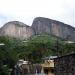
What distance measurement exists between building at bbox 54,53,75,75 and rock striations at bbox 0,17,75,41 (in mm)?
130229

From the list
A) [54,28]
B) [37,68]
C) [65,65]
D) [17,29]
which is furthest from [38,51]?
[17,29]

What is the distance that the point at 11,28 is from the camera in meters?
152

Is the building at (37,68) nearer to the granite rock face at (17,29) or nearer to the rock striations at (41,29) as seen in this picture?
the rock striations at (41,29)

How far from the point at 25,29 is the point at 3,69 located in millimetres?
122143

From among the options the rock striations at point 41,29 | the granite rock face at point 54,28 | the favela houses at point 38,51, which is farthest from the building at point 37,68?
the rock striations at point 41,29

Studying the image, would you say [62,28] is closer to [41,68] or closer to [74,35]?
[74,35]

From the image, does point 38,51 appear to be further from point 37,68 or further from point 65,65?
point 65,65

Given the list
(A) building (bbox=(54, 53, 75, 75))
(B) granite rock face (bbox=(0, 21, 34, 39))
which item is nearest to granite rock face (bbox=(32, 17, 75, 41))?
(B) granite rock face (bbox=(0, 21, 34, 39))

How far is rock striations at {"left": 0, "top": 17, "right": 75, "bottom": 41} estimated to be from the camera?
148 meters

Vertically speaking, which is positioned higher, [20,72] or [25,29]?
[25,29]

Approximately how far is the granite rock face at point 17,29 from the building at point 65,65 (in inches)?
5186

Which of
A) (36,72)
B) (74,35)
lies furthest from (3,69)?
(74,35)

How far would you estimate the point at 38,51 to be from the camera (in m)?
67.9

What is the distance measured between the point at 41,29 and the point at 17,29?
441 inches
